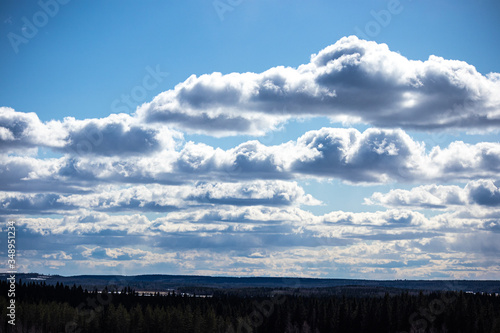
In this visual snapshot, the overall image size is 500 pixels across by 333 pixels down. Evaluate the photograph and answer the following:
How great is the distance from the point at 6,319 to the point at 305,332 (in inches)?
3438

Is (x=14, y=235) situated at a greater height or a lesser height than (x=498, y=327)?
greater

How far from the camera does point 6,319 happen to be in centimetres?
19438

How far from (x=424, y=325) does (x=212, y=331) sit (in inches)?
2441

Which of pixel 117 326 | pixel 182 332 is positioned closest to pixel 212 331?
pixel 182 332

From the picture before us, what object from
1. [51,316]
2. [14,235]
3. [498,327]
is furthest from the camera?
[51,316]

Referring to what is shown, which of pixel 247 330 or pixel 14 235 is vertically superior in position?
pixel 14 235

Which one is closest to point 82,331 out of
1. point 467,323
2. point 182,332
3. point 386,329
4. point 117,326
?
point 117,326

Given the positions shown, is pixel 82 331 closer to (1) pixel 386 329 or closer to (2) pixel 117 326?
(2) pixel 117 326

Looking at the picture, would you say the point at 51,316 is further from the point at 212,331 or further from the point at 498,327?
the point at 498,327

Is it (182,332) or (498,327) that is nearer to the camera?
(498,327)

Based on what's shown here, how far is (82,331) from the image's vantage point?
192 metres

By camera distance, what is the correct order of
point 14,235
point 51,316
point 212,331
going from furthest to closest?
point 51,316 → point 212,331 → point 14,235

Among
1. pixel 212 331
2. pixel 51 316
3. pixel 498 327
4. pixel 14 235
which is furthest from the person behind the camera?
pixel 51 316

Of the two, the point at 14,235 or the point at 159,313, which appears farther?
the point at 159,313
